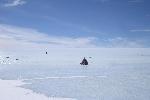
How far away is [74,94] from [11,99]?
338 centimetres

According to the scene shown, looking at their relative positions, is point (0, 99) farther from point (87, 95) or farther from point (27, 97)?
point (87, 95)

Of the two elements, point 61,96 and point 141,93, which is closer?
point 61,96

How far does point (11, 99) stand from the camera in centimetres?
1118

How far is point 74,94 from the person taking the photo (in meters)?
13.3

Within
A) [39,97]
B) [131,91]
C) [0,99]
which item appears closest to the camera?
[0,99]

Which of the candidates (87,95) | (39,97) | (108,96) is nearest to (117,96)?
(108,96)

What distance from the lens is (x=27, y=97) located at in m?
11.8

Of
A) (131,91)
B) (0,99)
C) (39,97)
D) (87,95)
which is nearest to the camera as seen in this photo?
(0,99)

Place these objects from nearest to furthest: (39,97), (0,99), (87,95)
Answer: (0,99) < (39,97) < (87,95)

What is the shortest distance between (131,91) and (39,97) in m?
5.12

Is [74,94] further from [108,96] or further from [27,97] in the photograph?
[27,97]

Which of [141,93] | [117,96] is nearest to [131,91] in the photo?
[141,93]

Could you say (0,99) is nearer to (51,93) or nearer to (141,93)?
(51,93)

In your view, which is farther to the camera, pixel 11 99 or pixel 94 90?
pixel 94 90
